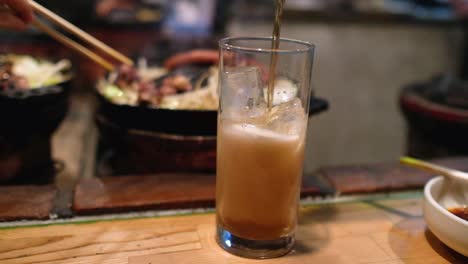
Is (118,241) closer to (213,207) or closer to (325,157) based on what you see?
(213,207)

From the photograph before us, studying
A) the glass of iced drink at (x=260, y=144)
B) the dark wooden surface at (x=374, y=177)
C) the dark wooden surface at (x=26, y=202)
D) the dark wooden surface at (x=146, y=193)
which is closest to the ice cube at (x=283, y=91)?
the glass of iced drink at (x=260, y=144)

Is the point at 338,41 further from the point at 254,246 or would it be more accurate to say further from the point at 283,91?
the point at 254,246

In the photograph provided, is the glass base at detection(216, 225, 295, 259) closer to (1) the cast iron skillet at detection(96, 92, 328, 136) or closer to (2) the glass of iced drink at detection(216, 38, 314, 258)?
(2) the glass of iced drink at detection(216, 38, 314, 258)

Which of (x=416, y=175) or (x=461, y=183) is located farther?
(x=416, y=175)

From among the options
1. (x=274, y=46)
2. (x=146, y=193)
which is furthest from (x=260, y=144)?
(x=146, y=193)

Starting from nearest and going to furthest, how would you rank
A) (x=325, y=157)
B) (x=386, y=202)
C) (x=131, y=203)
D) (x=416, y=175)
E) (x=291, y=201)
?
(x=291, y=201) < (x=131, y=203) < (x=386, y=202) < (x=416, y=175) < (x=325, y=157)

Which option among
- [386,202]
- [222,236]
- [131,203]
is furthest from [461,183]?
[131,203]

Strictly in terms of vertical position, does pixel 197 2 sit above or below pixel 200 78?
above

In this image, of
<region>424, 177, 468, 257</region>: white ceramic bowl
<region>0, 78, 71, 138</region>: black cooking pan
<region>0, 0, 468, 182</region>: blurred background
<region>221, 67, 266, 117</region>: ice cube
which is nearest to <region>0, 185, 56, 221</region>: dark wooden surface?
<region>0, 78, 71, 138</region>: black cooking pan
